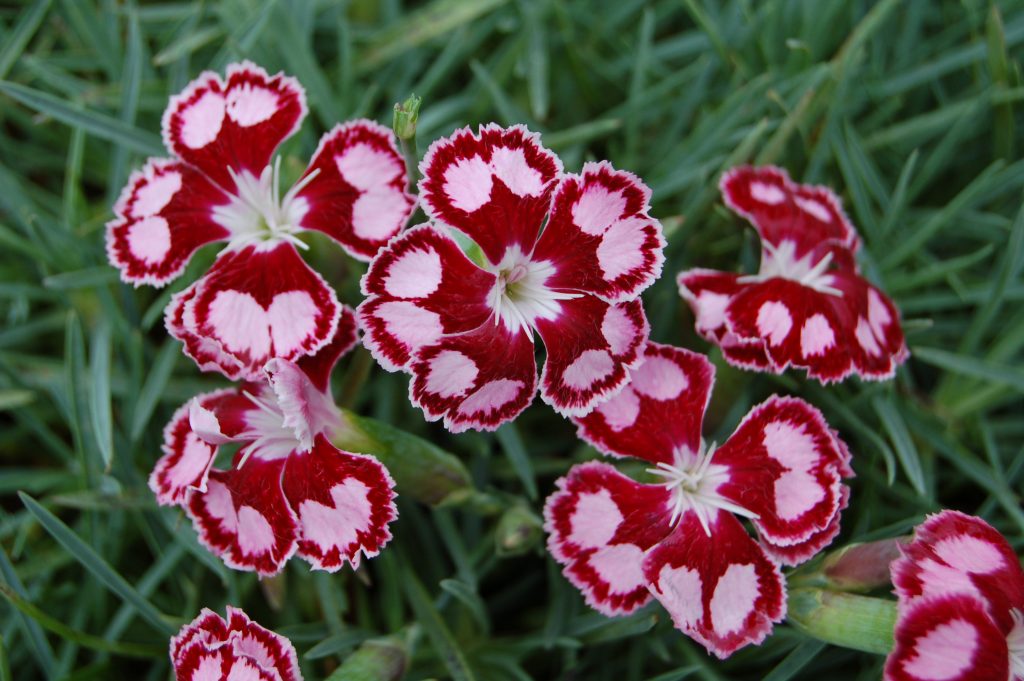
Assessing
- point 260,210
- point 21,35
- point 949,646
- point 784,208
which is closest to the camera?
point 949,646

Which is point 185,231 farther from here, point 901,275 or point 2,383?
point 901,275

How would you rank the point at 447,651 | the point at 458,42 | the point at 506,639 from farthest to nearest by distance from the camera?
the point at 458,42
the point at 506,639
the point at 447,651

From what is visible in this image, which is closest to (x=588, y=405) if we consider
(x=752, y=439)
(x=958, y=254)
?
(x=752, y=439)

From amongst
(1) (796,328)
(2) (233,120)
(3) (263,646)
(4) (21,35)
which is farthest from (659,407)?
(4) (21,35)

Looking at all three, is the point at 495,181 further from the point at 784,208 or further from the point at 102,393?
the point at 102,393

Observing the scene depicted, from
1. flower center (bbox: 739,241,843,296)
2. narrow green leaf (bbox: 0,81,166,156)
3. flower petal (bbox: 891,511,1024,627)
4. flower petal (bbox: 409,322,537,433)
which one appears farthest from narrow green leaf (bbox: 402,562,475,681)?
narrow green leaf (bbox: 0,81,166,156)

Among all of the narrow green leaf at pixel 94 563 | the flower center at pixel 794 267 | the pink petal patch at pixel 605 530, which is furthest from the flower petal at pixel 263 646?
the flower center at pixel 794 267
